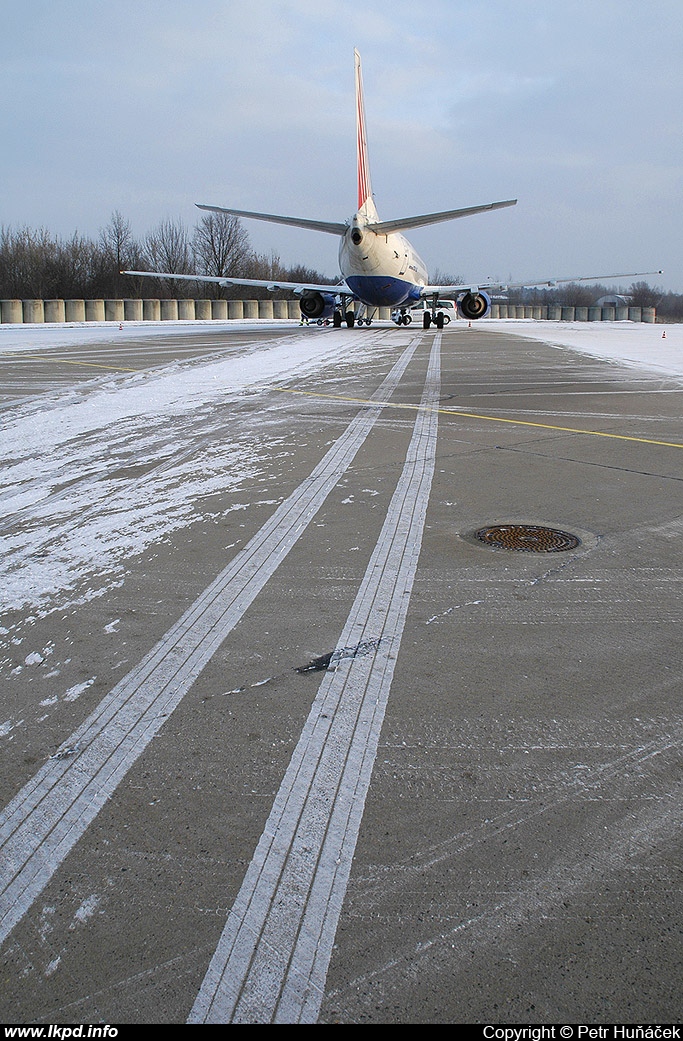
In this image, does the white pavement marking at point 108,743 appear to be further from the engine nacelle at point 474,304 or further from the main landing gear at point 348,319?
the main landing gear at point 348,319

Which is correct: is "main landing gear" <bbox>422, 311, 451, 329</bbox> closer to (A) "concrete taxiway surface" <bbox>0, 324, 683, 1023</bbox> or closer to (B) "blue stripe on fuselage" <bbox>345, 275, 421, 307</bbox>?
(B) "blue stripe on fuselage" <bbox>345, 275, 421, 307</bbox>

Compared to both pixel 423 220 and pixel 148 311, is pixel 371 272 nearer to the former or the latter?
pixel 423 220

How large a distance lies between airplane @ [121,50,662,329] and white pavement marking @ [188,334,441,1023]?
2750 centimetres

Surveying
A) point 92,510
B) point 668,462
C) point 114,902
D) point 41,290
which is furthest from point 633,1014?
point 41,290

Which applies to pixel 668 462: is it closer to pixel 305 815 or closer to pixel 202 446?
pixel 202 446

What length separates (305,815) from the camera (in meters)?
2.81

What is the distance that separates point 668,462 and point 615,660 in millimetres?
5167

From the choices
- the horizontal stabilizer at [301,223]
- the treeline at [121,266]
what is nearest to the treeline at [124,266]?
the treeline at [121,266]

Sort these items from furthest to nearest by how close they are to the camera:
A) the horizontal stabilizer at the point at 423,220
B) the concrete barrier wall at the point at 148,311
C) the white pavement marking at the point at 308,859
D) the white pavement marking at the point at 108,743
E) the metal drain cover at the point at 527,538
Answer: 1. the concrete barrier wall at the point at 148,311
2. the horizontal stabilizer at the point at 423,220
3. the metal drain cover at the point at 527,538
4. the white pavement marking at the point at 108,743
5. the white pavement marking at the point at 308,859

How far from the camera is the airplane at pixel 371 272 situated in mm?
33219

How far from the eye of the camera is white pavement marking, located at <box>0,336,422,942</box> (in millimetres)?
2596

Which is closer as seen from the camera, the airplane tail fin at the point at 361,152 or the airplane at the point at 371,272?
the airplane at the point at 371,272

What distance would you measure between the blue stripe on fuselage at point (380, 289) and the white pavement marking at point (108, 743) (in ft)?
105

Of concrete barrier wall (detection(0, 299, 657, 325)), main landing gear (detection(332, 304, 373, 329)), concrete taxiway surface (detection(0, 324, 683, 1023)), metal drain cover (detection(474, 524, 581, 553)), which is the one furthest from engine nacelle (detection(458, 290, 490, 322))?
metal drain cover (detection(474, 524, 581, 553))
